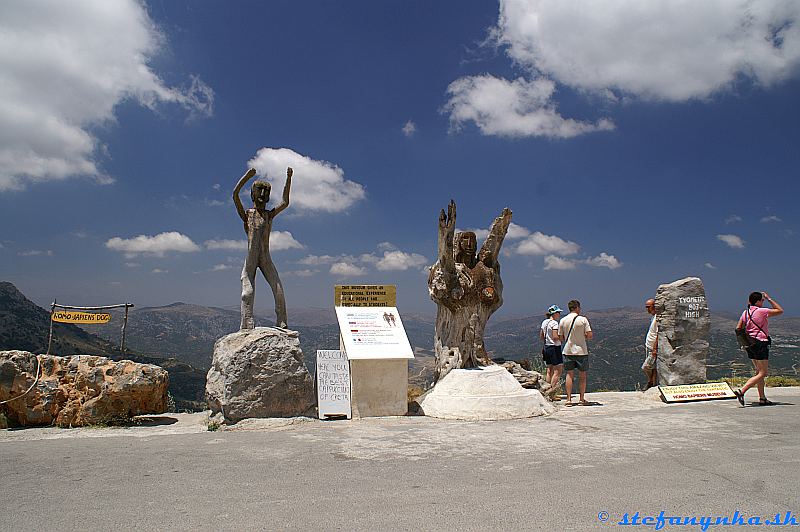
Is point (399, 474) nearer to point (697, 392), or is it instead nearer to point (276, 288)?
point (276, 288)

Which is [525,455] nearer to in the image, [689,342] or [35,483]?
[35,483]

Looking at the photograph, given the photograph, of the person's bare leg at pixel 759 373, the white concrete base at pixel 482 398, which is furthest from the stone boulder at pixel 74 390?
the person's bare leg at pixel 759 373

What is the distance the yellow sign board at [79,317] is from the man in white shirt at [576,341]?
9183mm

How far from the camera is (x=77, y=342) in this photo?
30625 mm

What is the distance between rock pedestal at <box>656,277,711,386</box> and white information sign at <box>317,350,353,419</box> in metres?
7.01

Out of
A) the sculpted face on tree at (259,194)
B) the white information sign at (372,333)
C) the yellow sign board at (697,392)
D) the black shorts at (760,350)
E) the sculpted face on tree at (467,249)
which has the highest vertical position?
the sculpted face on tree at (259,194)

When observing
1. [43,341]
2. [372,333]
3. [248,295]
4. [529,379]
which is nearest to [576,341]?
[529,379]

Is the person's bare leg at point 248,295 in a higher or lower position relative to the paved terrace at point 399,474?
higher

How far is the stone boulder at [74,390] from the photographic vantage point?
852 centimetres

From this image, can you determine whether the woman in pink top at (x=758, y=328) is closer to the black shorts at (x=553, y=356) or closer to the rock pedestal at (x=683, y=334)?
the rock pedestal at (x=683, y=334)

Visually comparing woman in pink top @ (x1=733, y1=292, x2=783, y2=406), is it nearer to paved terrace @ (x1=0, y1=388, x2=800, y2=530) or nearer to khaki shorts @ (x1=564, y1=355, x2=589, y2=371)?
paved terrace @ (x1=0, y1=388, x2=800, y2=530)

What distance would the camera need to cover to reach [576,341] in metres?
10.4

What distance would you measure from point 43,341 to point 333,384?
80.1 ft

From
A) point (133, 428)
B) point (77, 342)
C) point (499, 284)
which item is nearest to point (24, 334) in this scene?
point (77, 342)
